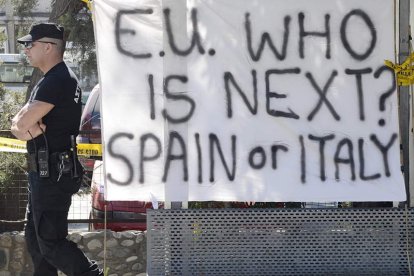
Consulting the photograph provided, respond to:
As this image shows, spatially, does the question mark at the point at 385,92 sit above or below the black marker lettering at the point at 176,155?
above

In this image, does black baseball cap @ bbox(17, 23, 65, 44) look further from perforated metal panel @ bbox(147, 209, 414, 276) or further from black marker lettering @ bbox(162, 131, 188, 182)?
perforated metal panel @ bbox(147, 209, 414, 276)

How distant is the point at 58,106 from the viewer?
17.6ft

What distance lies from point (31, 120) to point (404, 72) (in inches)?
101

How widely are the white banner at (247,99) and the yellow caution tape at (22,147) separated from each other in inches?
77.3

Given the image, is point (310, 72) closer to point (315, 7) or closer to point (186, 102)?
point (315, 7)

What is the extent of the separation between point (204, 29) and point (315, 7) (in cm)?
75

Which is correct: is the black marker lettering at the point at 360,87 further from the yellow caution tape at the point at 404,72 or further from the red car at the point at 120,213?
the red car at the point at 120,213

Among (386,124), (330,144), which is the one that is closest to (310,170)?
(330,144)

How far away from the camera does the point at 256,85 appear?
195 inches

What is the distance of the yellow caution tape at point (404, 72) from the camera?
4.98m

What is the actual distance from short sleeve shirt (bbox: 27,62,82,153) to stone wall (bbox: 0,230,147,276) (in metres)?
1.75

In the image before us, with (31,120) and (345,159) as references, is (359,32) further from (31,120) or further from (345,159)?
(31,120)

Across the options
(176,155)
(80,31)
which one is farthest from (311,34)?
(80,31)

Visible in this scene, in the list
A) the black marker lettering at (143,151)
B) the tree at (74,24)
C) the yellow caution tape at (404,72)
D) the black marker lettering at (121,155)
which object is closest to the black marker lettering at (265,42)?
the yellow caution tape at (404,72)
